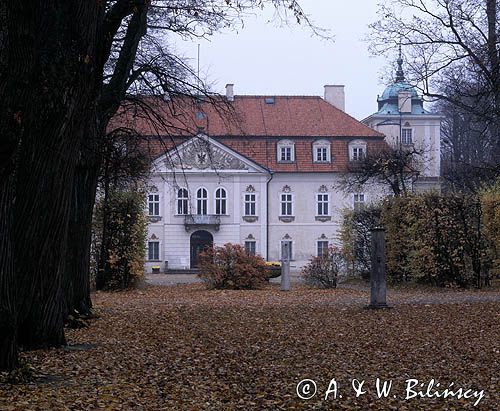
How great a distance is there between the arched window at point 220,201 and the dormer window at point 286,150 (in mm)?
4658

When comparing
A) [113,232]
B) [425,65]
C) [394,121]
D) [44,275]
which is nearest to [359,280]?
[113,232]

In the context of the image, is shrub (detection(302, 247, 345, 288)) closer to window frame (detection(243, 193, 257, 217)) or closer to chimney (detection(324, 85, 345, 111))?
window frame (detection(243, 193, 257, 217))

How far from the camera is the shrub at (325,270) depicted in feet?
102

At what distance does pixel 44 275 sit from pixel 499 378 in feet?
18.9

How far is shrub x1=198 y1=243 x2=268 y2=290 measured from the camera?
30.4m

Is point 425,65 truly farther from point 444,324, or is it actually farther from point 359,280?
point 359,280

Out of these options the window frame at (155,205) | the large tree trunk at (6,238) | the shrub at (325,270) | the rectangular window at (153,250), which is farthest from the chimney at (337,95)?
the large tree trunk at (6,238)

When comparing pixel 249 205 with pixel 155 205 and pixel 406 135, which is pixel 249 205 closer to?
pixel 155 205

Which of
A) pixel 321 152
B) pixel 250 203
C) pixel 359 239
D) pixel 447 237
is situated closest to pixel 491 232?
pixel 447 237

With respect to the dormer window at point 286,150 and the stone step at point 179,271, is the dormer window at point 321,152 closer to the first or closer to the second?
the dormer window at point 286,150

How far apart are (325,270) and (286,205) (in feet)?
82.1

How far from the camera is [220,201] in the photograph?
180 ft

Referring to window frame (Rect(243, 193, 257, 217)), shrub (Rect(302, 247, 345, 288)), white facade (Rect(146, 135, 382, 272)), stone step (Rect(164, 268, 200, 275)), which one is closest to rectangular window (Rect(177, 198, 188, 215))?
white facade (Rect(146, 135, 382, 272))

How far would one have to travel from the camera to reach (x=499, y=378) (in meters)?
9.04
